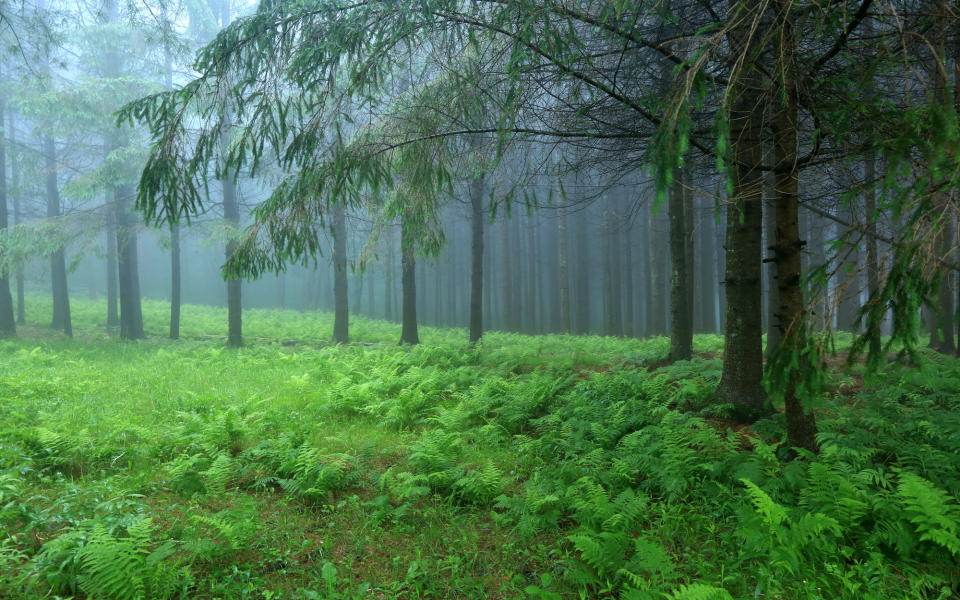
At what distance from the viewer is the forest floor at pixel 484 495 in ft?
10.6

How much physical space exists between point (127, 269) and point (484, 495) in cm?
1926

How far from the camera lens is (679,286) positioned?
9242mm

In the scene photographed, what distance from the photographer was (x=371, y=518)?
4.27m

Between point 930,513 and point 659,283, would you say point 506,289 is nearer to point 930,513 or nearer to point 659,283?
point 659,283

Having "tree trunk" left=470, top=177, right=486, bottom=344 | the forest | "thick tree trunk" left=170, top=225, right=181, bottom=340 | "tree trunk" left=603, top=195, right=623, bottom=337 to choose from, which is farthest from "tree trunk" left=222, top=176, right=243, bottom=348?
"tree trunk" left=603, top=195, right=623, bottom=337

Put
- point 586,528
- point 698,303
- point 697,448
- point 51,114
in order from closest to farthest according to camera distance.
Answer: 1. point 586,528
2. point 697,448
3. point 51,114
4. point 698,303

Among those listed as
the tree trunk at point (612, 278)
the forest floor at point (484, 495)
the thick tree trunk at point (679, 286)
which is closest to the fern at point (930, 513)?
the forest floor at point (484, 495)

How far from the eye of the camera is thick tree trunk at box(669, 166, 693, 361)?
9.19 meters

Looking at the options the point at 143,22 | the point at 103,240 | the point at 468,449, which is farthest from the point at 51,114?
the point at 103,240

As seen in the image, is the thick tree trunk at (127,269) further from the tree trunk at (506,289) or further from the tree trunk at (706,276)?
the tree trunk at (706,276)

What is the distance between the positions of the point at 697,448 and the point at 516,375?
4.70 m

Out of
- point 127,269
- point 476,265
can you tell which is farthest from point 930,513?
point 127,269

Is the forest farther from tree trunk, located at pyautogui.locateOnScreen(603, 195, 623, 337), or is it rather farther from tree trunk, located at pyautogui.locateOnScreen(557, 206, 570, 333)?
tree trunk, located at pyautogui.locateOnScreen(603, 195, 623, 337)

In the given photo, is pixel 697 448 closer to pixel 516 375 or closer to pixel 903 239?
pixel 903 239
